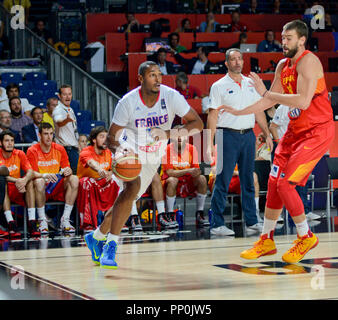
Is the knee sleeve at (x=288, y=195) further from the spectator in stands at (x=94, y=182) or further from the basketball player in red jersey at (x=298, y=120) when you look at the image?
the spectator in stands at (x=94, y=182)

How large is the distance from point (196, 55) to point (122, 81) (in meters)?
1.60

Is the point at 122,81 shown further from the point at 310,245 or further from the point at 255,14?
the point at 310,245

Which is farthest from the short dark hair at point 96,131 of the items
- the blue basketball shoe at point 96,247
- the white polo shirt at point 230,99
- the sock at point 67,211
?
the blue basketball shoe at point 96,247

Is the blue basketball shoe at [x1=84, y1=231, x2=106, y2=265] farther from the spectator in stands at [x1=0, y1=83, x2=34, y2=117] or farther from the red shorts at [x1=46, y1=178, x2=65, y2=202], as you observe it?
the spectator in stands at [x1=0, y1=83, x2=34, y2=117]

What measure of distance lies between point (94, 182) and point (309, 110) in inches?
162

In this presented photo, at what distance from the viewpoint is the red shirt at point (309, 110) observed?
5.71m

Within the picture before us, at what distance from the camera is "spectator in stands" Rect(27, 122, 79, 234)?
8.78 meters

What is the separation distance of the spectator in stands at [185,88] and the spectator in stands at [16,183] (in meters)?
3.78

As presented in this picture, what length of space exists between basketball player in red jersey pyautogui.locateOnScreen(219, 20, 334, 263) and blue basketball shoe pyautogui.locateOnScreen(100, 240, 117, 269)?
4.69 feet

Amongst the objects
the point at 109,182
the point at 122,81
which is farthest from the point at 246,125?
the point at 122,81

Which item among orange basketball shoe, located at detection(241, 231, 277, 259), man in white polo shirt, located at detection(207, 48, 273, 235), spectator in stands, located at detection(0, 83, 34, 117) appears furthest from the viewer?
spectator in stands, located at detection(0, 83, 34, 117)

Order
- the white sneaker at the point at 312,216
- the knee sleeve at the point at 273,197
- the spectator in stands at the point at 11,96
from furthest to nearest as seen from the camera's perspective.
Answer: the spectator in stands at the point at 11,96
the white sneaker at the point at 312,216
the knee sleeve at the point at 273,197

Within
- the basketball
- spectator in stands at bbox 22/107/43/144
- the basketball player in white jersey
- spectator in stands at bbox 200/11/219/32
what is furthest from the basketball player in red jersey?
spectator in stands at bbox 200/11/219/32

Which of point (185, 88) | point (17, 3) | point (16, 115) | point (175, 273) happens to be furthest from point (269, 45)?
point (175, 273)
